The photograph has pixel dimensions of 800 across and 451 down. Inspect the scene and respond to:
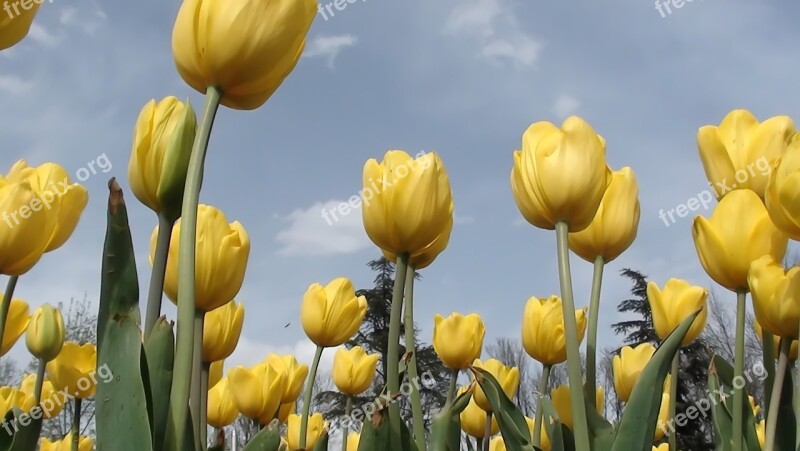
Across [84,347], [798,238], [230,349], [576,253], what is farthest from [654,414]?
[84,347]

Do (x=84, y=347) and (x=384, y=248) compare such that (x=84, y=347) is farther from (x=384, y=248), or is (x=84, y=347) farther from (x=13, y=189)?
(x=384, y=248)

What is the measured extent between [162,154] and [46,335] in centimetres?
135

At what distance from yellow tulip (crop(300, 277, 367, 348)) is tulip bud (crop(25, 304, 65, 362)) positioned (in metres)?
0.90

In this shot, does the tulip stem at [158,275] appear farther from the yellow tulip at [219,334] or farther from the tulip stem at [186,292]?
the yellow tulip at [219,334]

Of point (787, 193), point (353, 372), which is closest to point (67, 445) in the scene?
point (353, 372)

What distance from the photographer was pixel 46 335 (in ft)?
6.98

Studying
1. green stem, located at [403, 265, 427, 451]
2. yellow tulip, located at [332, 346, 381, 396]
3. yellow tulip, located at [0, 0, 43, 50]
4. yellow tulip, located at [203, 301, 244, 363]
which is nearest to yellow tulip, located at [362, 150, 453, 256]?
green stem, located at [403, 265, 427, 451]

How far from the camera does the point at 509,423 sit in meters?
1.14

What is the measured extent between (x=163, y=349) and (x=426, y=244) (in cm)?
66

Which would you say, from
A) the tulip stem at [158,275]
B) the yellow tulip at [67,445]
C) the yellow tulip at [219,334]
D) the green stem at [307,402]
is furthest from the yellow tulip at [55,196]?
the yellow tulip at [67,445]

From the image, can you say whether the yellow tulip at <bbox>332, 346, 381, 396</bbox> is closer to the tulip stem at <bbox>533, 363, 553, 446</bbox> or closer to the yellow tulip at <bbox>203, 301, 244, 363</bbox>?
the tulip stem at <bbox>533, 363, 553, 446</bbox>

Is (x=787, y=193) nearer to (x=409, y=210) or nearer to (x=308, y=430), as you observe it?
(x=409, y=210)

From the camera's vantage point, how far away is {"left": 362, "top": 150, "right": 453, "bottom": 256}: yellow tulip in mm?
1418

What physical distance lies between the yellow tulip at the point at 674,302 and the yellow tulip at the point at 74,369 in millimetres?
1532
